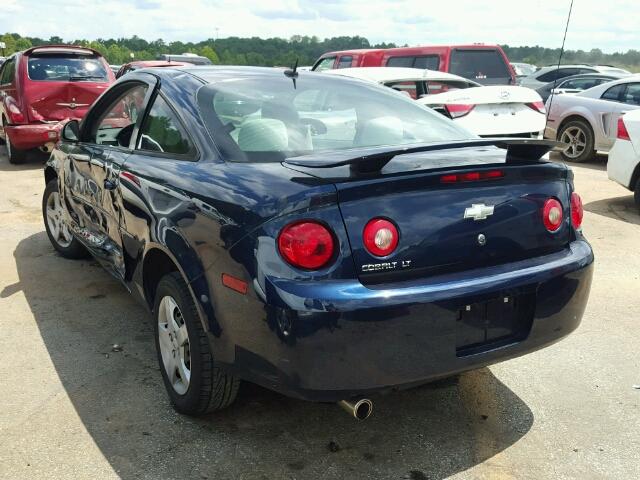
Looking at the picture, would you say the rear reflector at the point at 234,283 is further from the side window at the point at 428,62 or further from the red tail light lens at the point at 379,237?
the side window at the point at 428,62

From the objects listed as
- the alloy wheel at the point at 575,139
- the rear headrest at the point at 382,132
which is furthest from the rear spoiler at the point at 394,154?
the alloy wheel at the point at 575,139

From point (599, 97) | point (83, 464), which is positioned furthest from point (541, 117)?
point (83, 464)

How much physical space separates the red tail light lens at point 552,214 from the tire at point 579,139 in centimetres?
828

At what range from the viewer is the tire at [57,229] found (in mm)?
5359

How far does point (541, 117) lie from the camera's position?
29.7 feet

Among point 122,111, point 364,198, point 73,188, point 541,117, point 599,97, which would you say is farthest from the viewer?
point 599,97

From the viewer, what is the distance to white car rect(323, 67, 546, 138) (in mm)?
8648

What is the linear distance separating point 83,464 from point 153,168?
54.6 inches

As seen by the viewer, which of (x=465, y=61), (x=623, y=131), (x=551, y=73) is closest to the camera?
(x=623, y=131)

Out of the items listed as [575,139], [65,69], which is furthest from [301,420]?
[575,139]

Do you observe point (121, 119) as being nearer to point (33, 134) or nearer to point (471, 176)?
point (471, 176)

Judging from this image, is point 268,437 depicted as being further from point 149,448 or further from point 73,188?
point 73,188

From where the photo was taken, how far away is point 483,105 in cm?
872

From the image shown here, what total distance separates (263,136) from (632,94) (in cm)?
875
